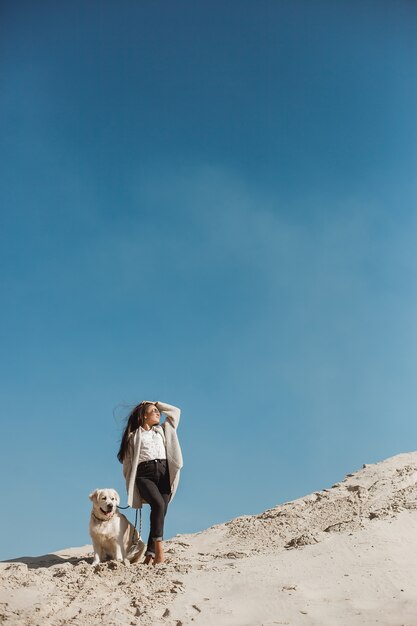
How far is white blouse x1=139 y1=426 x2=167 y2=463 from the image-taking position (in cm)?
736

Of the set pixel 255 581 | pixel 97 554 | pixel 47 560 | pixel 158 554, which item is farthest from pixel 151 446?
pixel 47 560

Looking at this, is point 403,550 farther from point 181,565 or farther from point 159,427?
point 159,427

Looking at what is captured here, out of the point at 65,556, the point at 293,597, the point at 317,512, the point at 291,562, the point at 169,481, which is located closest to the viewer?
the point at 293,597

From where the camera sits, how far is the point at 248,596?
577 cm

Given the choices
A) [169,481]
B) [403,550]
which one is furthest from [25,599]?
[403,550]

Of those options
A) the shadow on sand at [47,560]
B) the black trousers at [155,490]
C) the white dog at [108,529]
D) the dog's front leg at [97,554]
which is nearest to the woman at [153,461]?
the black trousers at [155,490]

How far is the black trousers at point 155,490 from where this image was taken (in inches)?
278

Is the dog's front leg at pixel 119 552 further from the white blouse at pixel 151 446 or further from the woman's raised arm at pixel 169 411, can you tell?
the woman's raised arm at pixel 169 411

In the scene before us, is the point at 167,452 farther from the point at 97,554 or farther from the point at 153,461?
the point at 97,554

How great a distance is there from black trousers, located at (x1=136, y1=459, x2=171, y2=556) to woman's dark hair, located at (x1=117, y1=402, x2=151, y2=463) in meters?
0.33

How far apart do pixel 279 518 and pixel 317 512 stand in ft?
1.91

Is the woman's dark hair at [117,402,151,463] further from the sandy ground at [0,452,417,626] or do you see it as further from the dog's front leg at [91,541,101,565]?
the sandy ground at [0,452,417,626]

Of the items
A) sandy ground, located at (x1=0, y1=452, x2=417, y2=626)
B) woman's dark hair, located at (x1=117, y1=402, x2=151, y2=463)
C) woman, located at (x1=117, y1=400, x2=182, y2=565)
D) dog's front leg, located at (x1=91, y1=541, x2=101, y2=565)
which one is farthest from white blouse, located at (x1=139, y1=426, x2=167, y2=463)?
sandy ground, located at (x1=0, y1=452, x2=417, y2=626)

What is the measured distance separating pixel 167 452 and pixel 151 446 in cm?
25
